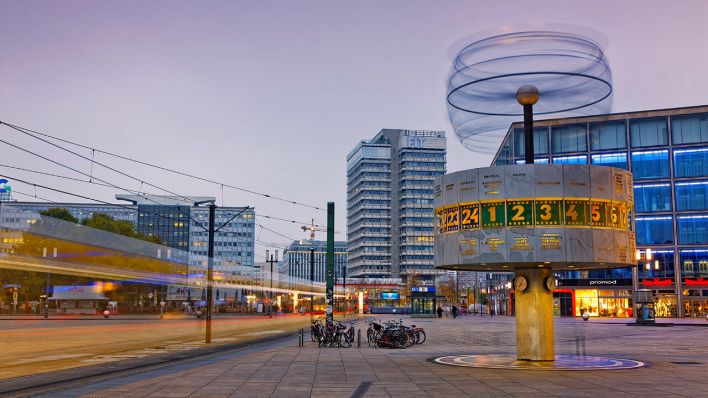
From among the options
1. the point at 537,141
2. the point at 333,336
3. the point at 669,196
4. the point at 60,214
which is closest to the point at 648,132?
the point at 669,196

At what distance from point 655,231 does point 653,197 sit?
5045 millimetres

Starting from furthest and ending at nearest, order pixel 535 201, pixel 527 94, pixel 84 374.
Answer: pixel 527 94 < pixel 535 201 < pixel 84 374

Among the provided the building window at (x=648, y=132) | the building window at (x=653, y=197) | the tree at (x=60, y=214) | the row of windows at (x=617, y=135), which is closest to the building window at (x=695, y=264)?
the building window at (x=653, y=197)

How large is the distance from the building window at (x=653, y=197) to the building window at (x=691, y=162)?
2.93 meters

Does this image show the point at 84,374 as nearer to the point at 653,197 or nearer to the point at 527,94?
the point at 527,94

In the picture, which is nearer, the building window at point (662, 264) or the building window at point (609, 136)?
the building window at point (662, 264)

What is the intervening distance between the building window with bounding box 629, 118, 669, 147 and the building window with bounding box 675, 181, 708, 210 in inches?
278

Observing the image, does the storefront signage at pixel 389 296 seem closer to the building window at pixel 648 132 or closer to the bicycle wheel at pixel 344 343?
the building window at pixel 648 132

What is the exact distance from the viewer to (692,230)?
100 meters

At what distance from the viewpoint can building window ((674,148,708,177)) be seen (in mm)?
100188

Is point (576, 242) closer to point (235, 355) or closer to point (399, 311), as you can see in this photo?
point (235, 355)

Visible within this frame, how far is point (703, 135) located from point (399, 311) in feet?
188

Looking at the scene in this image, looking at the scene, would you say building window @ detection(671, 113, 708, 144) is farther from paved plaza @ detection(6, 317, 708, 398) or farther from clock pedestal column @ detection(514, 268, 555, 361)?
clock pedestal column @ detection(514, 268, 555, 361)

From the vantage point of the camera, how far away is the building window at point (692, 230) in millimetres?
99688
